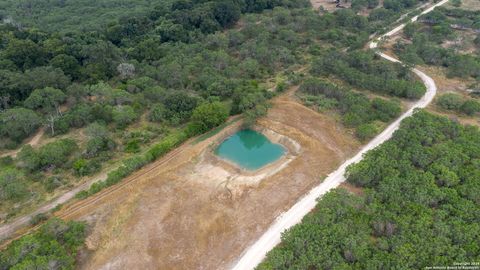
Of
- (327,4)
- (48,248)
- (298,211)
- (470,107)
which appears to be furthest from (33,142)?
(327,4)

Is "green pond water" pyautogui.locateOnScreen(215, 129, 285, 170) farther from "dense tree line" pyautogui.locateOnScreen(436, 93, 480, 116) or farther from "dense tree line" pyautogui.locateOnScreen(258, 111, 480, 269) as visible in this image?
"dense tree line" pyautogui.locateOnScreen(436, 93, 480, 116)

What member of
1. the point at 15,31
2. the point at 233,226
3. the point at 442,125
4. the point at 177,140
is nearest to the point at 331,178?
the point at 233,226

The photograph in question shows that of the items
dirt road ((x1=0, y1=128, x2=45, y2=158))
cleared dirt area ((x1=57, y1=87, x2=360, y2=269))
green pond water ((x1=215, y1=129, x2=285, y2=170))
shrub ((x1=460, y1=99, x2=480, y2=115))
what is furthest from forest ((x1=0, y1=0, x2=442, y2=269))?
shrub ((x1=460, y1=99, x2=480, y2=115))

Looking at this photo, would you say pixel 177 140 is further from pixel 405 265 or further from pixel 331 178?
pixel 405 265

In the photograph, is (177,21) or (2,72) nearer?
(2,72)

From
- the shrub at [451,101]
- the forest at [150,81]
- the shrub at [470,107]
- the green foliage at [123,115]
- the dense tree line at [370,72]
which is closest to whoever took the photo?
the forest at [150,81]

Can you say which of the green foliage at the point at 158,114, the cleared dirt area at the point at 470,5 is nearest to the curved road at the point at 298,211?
the green foliage at the point at 158,114

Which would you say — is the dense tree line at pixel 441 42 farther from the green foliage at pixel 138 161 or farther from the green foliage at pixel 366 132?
the green foliage at pixel 138 161
